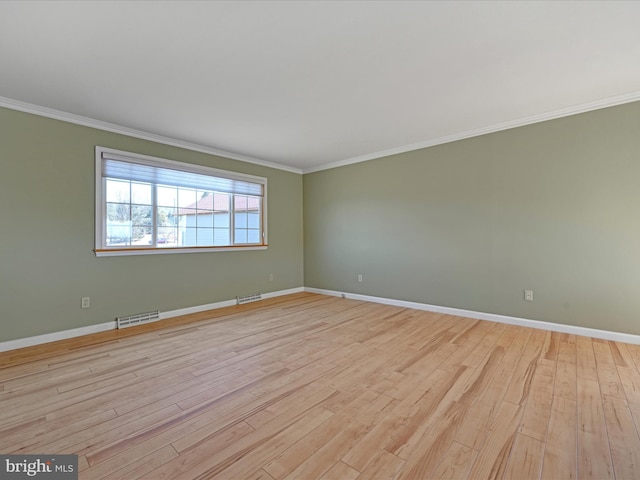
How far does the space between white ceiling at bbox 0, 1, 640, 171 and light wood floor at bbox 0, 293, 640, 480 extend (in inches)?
98.1

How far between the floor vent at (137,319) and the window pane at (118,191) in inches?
58.3

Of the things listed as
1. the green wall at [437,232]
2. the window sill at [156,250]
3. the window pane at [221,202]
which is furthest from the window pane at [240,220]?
the green wall at [437,232]

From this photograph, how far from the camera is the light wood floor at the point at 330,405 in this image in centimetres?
138

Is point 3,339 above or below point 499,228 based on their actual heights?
below

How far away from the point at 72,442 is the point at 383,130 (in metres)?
4.02

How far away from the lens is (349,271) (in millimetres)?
5160

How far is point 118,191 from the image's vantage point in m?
3.57

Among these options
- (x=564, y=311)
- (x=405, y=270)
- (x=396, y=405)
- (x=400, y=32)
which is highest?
(x=400, y=32)

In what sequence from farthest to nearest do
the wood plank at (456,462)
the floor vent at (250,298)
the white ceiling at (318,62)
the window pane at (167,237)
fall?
the floor vent at (250,298)
the window pane at (167,237)
the white ceiling at (318,62)
the wood plank at (456,462)

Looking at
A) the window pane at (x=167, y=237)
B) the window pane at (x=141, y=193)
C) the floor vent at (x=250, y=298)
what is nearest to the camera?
the window pane at (x=141, y=193)

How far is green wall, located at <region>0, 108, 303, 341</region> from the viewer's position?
2.88 metres

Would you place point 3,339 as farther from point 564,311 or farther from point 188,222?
point 564,311

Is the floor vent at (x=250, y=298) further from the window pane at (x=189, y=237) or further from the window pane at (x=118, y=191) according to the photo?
the window pane at (x=118, y=191)

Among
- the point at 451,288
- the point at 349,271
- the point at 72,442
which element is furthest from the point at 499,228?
the point at 72,442
